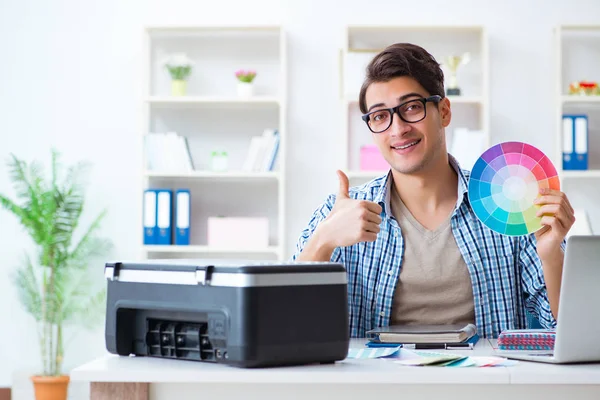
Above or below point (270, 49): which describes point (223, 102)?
below

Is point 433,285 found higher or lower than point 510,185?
lower

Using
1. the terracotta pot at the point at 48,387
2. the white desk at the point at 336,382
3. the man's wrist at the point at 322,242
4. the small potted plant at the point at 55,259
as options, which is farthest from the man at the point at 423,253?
the terracotta pot at the point at 48,387

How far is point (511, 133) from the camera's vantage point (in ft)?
15.1

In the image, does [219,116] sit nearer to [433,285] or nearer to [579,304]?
[433,285]

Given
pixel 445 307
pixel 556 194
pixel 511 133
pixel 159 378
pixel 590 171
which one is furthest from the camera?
pixel 511 133

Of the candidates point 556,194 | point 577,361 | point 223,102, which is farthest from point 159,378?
point 223,102

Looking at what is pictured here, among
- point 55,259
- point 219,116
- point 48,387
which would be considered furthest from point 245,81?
point 48,387

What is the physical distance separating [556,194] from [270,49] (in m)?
3.15

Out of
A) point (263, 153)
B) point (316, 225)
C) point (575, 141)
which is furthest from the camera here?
point (263, 153)

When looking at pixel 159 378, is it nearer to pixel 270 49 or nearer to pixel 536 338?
pixel 536 338

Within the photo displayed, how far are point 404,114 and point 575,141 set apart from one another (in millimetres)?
2457

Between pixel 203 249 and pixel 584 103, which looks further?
pixel 584 103

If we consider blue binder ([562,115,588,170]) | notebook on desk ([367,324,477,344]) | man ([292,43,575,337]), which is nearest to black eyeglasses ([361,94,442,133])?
man ([292,43,575,337])

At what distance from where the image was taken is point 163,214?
14.5 feet
